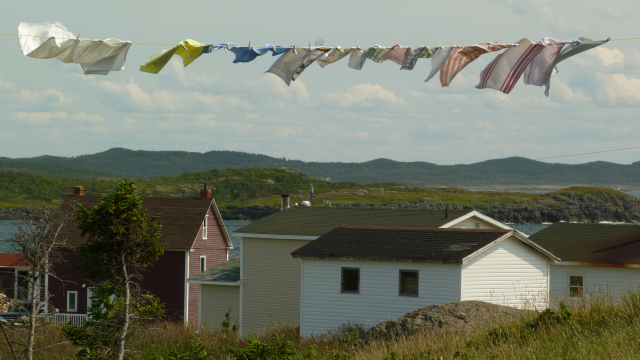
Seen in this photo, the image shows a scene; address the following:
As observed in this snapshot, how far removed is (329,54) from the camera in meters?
10.9

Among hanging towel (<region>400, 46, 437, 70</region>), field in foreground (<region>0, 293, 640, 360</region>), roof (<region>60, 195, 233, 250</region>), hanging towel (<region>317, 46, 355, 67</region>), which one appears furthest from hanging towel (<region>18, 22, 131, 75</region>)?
roof (<region>60, 195, 233, 250</region>)

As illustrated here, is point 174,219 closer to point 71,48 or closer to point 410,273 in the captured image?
point 410,273

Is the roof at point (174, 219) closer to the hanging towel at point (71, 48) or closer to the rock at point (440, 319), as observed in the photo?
the rock at point (440, 319)

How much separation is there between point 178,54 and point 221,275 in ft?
76.4

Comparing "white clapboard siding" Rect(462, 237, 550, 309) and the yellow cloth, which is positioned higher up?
the yellow cloth

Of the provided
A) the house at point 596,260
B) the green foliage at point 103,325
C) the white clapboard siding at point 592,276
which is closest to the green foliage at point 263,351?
the green foliage at point 103,325

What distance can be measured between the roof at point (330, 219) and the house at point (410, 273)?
4.60 metres

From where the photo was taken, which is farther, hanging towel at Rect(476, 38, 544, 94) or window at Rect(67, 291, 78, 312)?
window at Rect(67, 291, 78, 312)

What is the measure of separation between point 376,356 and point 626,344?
3.94 m

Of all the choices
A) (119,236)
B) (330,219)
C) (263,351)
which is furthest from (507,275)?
(263,351)

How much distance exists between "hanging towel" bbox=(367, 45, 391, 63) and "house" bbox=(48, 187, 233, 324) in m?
26.7

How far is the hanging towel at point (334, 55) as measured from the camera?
10852mm

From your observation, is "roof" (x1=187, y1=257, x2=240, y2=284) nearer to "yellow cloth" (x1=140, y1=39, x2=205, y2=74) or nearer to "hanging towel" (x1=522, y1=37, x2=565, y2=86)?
"yellow cloth" (x1=140, y1=39, x2=205, y2=74)

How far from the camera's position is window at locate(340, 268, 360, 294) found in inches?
995
